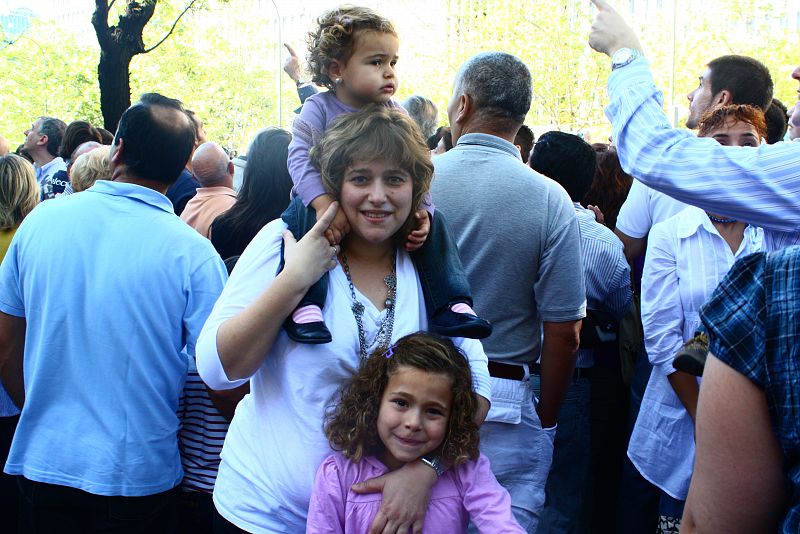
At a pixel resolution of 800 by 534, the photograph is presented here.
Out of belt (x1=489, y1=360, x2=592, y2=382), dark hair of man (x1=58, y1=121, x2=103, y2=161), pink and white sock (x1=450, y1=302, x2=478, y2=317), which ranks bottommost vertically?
belt (x1=489, y1=360, x2=592, y2=382)

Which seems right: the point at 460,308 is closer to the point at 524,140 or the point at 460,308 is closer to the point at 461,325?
the point at 461,325

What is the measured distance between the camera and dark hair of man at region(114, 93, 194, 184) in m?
3.32

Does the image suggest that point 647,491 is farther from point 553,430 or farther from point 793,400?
point 793,400

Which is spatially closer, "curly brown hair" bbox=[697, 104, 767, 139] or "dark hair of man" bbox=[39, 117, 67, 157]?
"curly brown hair" bbox=[697, 104, 767, 139]

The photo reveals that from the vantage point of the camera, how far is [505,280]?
3488 millimetres

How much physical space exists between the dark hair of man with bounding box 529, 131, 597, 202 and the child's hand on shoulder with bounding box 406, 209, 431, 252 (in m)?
2.16

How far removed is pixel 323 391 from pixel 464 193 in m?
1.44

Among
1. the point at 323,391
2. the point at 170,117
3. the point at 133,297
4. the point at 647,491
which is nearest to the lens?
the point at 323,391

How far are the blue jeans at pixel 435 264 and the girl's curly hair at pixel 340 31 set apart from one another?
2.33ft

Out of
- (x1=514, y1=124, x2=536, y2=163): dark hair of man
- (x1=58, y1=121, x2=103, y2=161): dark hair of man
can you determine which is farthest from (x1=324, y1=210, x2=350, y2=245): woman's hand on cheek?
(x1=58, y1=121, x2=103, y2=161): dark hair of man

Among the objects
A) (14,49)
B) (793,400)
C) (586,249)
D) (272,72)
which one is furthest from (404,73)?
(793,400)

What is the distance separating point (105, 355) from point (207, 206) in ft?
7.50

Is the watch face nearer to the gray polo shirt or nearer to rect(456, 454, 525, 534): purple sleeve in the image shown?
the gray polo shirt

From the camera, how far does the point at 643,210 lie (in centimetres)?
485
